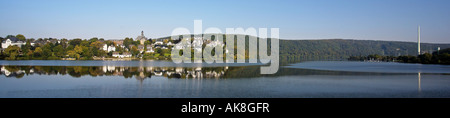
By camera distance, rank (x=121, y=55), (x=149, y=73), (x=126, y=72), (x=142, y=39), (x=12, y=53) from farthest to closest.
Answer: (x=142, y=39) → (x=121, y=55) → (x=12, y=53) → (x=126, y=72) → (x=149, y=73)

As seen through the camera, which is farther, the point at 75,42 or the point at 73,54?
the point at 75,42

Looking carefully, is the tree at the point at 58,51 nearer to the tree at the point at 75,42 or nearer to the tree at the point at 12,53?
the tree at the point at 12,53

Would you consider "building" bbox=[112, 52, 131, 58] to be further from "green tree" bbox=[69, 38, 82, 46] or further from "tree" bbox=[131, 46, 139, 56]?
"green tree" bbox=[69, 38, 82, 46]

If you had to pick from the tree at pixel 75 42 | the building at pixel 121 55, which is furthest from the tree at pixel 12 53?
the building at pixel 121 55

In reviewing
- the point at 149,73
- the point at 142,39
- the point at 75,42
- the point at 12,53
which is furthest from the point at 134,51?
the point at 149,73

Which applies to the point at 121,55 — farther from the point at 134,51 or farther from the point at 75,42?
the point at 75,42

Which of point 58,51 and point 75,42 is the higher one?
point 75,42

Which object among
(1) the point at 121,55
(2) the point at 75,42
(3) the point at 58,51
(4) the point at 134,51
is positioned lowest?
(1) the point at 121,55

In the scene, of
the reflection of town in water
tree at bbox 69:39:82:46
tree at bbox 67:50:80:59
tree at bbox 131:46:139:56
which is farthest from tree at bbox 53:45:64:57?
the reflection of town in water
